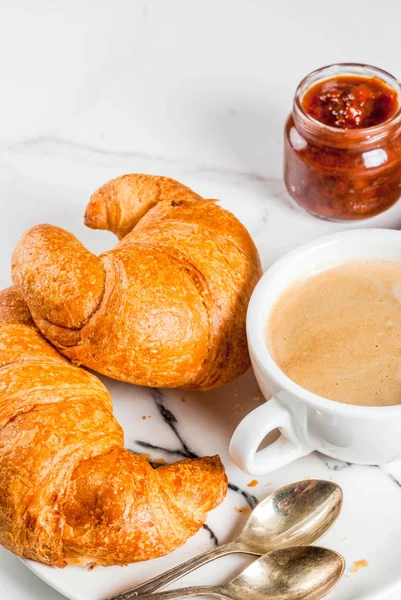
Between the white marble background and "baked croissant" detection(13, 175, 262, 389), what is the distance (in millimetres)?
429

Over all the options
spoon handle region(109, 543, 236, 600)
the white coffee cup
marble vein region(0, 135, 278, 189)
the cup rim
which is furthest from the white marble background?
spoon handle region(109, 543, 236, 600)

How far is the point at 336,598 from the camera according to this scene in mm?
1722

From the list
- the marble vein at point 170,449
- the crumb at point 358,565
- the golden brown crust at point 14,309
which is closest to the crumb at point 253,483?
the marble vein at point 170,449

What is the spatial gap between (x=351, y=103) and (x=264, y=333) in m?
0.82

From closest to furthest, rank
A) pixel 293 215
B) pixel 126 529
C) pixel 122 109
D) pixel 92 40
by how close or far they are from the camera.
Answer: pixel 126 529
pixel 293 215
pixel 122 109
pixel 92 40

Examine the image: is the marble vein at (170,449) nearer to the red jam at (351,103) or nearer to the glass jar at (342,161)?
the glass jar at (342,161)

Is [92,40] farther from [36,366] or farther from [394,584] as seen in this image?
[394,584]

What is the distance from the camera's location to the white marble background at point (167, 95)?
2699 mm

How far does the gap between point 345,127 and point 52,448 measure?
1.17m

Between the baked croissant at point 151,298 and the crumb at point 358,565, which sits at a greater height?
the baked croissant at point 151,298

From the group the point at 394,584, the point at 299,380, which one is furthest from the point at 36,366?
the point at 394,584

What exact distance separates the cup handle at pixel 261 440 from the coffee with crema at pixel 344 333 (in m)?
0.09

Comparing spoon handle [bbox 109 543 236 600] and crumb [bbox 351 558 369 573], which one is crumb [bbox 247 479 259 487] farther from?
crumb [bbox 351 558 369 573]

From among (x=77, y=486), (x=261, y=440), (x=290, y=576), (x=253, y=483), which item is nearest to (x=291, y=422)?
(x=261, y=440)
